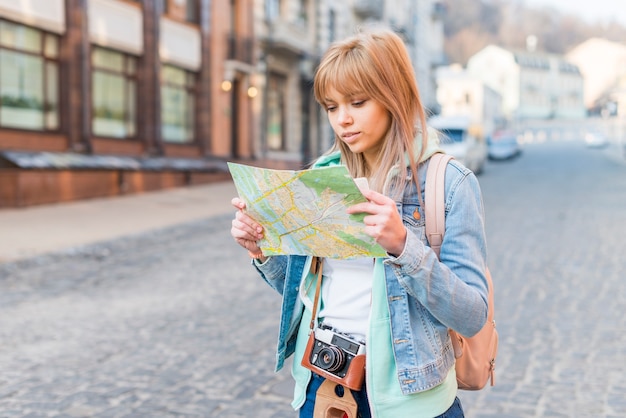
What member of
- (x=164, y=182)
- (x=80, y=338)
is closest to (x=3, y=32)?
(x=164, y=182)

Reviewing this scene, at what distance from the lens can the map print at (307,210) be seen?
1768mm

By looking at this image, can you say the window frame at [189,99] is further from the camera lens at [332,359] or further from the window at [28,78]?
the camera lens at [332,359]

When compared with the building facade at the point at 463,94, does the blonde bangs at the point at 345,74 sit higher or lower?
lower

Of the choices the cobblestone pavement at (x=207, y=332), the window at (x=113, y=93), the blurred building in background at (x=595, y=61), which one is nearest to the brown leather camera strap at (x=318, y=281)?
the cobblestone pavement at (x=207, y=332)

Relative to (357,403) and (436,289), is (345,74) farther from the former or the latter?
(357,403)

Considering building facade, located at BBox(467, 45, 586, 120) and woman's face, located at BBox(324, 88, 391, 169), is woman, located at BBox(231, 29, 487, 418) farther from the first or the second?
building facade, located at BBox(467, 45, 586, 120)

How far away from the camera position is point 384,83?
1.96 meters

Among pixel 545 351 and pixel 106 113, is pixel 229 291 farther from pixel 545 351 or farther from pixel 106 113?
pixel 106 113

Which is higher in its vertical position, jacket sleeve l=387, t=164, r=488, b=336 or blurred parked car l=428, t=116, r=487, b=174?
blurred parked car l=428, t=116, r=487, b=174

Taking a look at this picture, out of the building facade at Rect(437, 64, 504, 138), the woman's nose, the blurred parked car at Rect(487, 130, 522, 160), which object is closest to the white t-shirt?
the woman's nose

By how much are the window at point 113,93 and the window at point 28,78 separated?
1.54m

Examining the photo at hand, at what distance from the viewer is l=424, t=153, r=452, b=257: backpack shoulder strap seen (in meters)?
1.94

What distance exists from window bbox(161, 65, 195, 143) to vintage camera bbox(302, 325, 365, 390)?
2121 centimetres

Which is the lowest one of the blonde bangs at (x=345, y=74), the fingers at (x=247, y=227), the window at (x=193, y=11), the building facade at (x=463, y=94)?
the fingers at (x=247, y=227)
